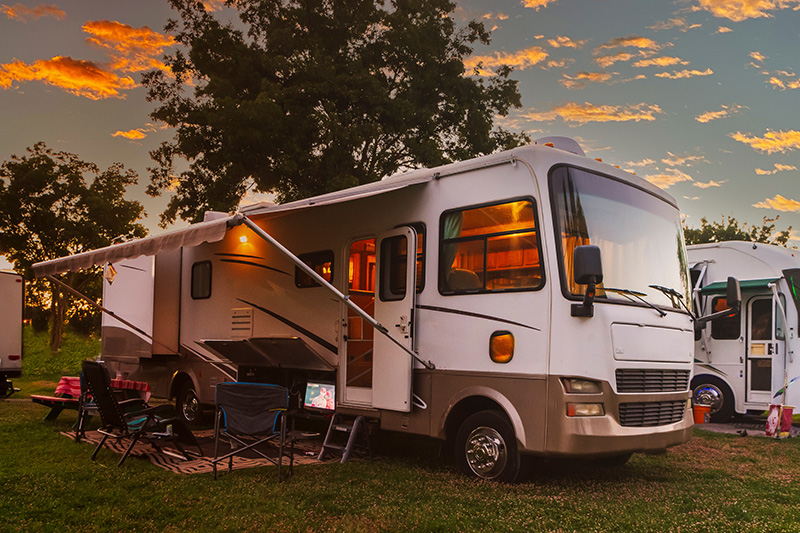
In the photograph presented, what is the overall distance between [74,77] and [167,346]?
26.8 ft

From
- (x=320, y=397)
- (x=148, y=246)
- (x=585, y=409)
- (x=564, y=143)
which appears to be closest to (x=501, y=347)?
(x=585, y=409)

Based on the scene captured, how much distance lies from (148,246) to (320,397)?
2.70m

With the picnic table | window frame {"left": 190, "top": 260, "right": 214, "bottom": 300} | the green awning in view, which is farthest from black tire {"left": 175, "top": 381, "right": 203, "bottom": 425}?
the green awning

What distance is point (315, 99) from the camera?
1689 cm

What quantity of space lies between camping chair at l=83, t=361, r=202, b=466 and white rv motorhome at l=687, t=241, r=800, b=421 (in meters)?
8.89

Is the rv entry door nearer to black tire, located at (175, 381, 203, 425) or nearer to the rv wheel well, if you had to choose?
the rv wheel well

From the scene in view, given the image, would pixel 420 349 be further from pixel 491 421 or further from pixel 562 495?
pixel 562 495

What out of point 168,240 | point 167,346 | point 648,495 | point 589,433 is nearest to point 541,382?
point 589,433

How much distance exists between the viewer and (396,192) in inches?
313

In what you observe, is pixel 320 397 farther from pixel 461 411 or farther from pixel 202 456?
pixel 461 411

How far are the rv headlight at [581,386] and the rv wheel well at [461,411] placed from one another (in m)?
0.72

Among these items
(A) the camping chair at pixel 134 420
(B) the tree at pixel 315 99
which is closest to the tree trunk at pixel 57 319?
(B) the tree at pixel 315 99

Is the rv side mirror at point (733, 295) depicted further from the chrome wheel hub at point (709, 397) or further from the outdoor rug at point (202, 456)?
the chrome wheel hub at point (709, 397)

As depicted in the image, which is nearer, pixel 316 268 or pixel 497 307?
pixel 497 307
